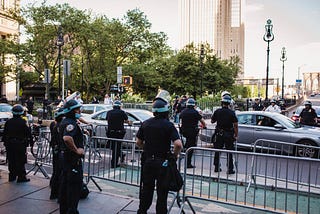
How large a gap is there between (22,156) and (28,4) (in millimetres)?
26155

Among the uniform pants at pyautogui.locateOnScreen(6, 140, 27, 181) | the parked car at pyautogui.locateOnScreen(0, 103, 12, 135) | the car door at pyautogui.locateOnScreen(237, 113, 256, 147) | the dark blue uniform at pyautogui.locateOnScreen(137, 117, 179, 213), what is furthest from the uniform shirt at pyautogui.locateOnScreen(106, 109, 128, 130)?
the parked car at pyautogui.locateOnScreen(0, 103, 12, 135)

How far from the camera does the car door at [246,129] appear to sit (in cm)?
1182

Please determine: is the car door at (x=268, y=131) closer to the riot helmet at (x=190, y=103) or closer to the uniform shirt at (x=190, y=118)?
the uniform shirt at (x=190, y=118)

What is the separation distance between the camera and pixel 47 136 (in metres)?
8.78

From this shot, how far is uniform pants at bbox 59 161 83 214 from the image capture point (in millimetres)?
5020

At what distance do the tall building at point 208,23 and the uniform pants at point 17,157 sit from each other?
417 ft

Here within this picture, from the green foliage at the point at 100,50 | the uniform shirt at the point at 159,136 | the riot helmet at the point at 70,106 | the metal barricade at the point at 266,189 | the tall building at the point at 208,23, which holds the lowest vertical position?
the metal barricade at the point at 266,189

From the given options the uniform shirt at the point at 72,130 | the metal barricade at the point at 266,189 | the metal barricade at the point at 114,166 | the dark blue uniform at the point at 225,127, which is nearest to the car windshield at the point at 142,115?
the metal barricade at the point at 114,166

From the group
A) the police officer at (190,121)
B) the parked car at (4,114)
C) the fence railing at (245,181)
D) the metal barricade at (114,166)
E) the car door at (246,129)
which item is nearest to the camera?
the fence railing at (245,181)

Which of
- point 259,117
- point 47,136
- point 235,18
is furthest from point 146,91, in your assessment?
point 235,18

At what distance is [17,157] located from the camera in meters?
7.32

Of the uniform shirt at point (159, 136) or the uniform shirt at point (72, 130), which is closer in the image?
the uniform shirt at point (159, 136)

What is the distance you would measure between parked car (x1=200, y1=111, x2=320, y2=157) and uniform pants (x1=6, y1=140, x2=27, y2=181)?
661 centimetres

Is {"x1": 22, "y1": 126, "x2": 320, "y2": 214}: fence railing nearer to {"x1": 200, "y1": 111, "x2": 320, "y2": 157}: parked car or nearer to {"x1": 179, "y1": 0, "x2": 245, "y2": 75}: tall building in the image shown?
{"x1": 200, "y1": 111, "x2": 320, "y2": 157}: parked car
